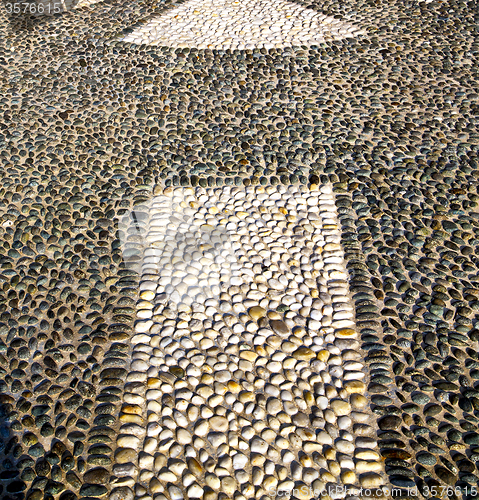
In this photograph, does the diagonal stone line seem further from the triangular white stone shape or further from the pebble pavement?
the triangular white stone shape

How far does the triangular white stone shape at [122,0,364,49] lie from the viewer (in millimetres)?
6094

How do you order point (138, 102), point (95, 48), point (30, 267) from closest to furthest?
point (30, 267)
point (138, 102)
point (95, 48)

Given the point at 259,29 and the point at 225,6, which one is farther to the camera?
the point at 225,6

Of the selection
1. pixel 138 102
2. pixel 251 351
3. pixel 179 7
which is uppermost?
Answer: pixel 179 7

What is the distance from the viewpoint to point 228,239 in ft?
12.9

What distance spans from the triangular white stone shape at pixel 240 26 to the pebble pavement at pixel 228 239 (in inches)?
3.1

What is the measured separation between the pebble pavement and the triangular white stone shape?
0.08m

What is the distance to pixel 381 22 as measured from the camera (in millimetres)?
6559

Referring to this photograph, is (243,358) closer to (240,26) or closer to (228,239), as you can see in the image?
(228,239)

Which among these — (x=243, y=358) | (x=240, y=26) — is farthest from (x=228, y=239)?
(x=240, y=26)

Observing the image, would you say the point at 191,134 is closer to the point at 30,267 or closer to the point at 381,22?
the point at 30,267

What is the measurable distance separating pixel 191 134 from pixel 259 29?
230 cm

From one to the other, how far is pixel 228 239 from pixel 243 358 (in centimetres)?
105

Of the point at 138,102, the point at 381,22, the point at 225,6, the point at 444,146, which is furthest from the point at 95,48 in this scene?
the point at 444,146
